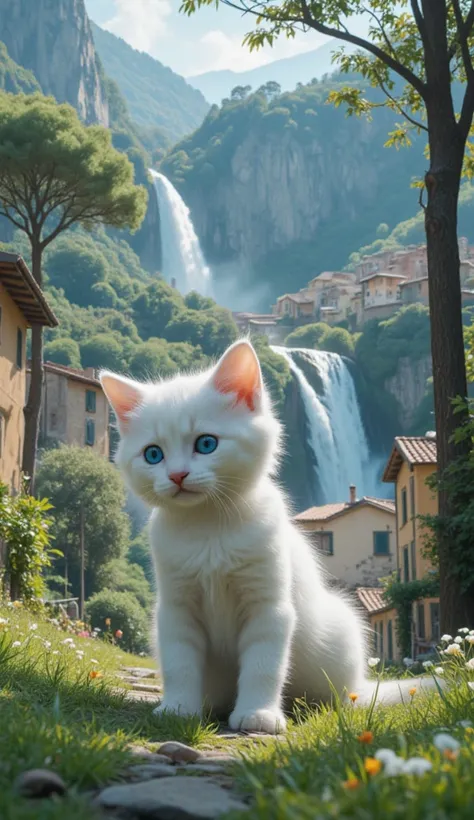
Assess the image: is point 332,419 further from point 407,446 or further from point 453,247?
point 453,247

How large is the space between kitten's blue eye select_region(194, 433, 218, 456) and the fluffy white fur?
2 cm

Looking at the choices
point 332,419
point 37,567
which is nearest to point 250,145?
point 332,419

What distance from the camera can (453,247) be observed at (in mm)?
11672

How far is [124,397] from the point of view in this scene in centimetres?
470

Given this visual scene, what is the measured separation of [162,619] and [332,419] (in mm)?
74437

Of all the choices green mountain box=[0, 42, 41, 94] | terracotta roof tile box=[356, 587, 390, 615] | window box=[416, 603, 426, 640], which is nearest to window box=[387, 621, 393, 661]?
terracotta roof tile box=[356, 587, 390, 615]

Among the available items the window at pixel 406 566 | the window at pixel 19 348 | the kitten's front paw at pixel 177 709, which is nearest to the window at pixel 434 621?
the window at pixel 406 566

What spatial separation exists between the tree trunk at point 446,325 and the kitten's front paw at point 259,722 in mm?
7602

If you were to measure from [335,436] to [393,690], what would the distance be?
237ft

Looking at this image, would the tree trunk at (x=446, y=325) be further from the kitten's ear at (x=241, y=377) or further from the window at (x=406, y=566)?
the window at (x=406, y=566)

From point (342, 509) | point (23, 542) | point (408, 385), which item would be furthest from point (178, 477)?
point (408, 385)

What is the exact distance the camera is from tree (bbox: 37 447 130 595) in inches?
1933

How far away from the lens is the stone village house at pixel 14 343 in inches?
981

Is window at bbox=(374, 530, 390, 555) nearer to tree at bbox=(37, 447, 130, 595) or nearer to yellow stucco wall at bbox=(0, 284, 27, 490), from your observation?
tree at bbox=(37, 447, 130, 595)
